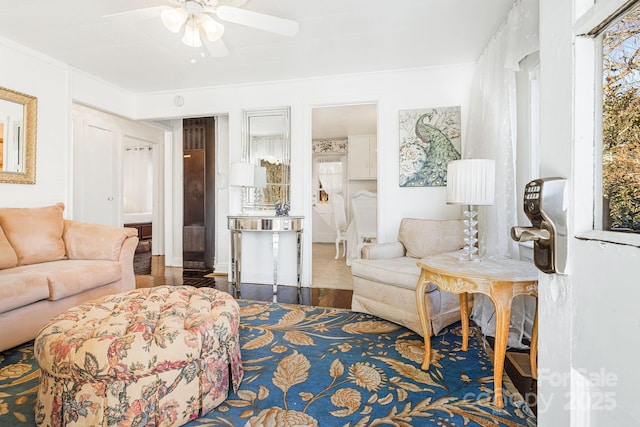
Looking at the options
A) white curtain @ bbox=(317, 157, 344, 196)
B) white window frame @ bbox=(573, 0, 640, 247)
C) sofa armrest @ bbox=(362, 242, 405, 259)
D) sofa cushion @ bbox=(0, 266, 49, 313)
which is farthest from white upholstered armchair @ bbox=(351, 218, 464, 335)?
white curtain @ bbox=(317, 157, 344, 196)

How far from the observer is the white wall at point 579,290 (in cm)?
37

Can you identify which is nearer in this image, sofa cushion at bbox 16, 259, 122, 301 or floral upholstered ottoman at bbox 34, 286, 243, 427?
floral upholstered ottoman at bbox 34, 286, 243, 427

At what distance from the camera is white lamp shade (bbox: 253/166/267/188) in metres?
3.83

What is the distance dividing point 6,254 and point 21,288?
61cm

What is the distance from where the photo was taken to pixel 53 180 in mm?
3416

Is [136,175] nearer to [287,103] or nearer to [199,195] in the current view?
[199,195]

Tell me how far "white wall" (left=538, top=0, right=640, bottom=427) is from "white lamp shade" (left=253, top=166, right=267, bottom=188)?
3.46 meters

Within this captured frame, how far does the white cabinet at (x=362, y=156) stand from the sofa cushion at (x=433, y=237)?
4.07 m

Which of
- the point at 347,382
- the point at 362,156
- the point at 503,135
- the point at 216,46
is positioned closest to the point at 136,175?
the point at 362,156

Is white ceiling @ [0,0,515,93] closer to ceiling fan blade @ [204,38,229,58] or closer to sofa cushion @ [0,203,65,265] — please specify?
ceiling fan blade @ [204,38,229,58]

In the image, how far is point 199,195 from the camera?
16.0 ft

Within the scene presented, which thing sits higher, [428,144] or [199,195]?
[428,144]

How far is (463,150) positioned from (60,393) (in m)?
3.60

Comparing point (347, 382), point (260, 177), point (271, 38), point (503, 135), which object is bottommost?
point (347, 382)
